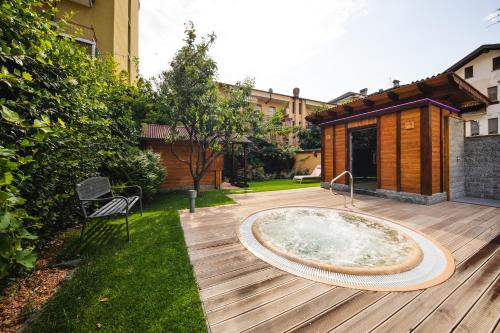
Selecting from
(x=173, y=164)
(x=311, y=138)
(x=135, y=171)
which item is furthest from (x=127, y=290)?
(x=311, y=138)

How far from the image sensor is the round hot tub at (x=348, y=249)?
2.39 m

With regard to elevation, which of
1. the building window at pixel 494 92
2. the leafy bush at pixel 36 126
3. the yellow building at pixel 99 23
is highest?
the yellow building at pixel 99 23

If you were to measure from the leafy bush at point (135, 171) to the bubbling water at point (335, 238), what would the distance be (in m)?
3.92

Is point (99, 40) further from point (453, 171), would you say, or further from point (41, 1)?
point (453, 171)

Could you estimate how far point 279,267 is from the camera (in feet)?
8.45

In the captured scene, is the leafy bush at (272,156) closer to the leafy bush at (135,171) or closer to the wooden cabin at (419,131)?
the wooden cabin at (419,131)

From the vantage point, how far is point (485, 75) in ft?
55.3

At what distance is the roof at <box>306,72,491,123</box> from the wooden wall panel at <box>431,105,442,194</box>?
1.64 feet

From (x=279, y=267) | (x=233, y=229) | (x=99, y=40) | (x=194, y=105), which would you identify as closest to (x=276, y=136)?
(x=194, y=105)

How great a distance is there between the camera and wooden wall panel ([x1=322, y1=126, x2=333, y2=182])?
360 inches

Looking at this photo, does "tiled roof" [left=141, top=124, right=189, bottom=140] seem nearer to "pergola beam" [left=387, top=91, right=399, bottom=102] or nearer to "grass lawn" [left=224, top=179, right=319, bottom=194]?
"grass lawn" [left=224, top=179, right=319, bottom=194]

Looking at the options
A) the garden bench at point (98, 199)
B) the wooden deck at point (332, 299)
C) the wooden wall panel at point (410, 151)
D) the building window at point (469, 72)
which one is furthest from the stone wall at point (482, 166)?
the building window at point (469, 72)

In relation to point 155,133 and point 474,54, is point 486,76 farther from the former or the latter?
point 155,133

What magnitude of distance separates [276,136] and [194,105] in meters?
12.3
